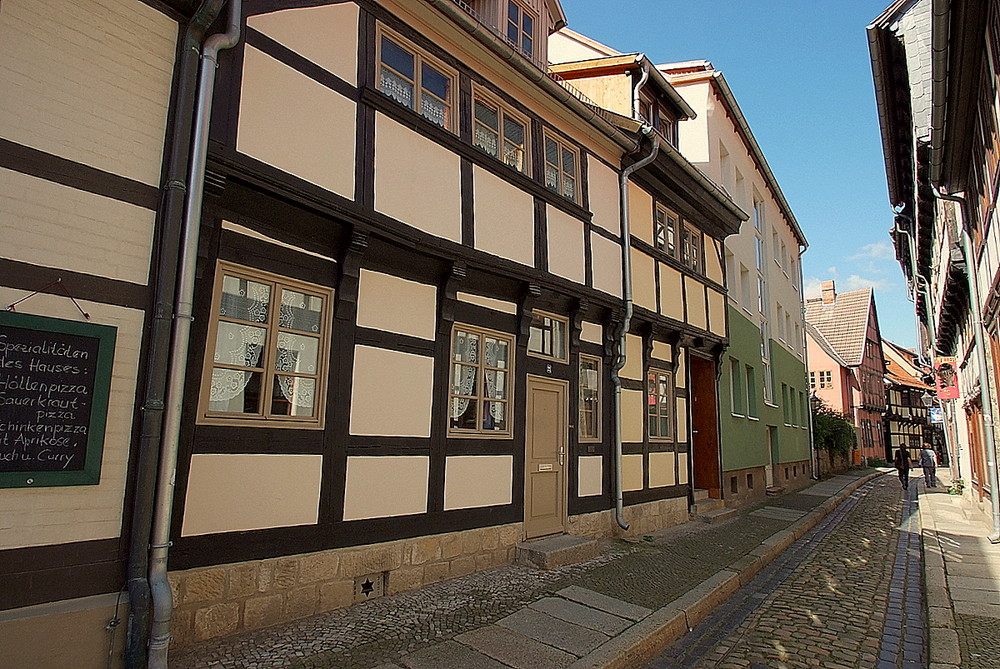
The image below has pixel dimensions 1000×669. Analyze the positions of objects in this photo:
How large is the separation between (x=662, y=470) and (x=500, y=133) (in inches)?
259

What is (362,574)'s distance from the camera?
19.2ft

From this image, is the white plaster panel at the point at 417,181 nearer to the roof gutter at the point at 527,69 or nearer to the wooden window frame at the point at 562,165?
the roof gutter at the point at 527,69

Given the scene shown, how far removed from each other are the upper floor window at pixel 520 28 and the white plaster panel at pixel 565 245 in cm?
273

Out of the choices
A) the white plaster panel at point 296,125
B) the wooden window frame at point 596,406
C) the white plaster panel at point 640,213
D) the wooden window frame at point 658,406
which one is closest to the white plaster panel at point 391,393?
the white plaster panel at point 296,125

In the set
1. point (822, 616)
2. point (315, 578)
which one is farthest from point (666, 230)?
point (315, 578)

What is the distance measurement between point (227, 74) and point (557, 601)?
5.57 m

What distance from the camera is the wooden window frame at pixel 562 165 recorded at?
350 inches

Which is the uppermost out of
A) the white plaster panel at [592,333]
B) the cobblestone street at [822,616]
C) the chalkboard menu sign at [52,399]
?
the white plaster panel at [592,333]

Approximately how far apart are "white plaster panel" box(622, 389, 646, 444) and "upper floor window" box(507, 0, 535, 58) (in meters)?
5.60

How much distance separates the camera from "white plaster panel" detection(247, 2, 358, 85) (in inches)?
217

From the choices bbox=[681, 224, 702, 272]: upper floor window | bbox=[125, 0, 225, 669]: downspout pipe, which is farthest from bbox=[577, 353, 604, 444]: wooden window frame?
bbox=[125, 0, 225, 669]: downspout pipe

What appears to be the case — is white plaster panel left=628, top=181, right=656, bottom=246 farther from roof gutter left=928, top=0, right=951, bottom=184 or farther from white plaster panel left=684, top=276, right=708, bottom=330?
roof gutter left=928, top=0, right=951, bottom=184

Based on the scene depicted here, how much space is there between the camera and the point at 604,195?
1016cm

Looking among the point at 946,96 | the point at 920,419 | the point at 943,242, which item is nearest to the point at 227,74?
the point at 946,96
